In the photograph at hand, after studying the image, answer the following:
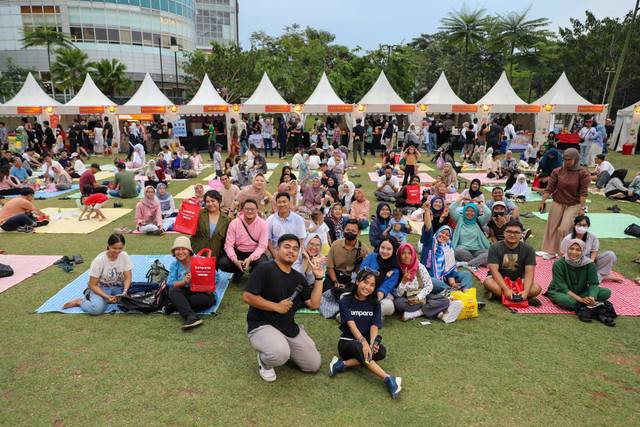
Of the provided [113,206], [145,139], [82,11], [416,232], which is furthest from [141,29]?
[416,232]

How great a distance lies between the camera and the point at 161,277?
598cm

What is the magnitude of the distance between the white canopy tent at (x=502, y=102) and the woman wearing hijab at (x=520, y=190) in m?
11.9

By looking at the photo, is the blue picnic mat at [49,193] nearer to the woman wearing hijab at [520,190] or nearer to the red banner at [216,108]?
the red banner at [216,108]

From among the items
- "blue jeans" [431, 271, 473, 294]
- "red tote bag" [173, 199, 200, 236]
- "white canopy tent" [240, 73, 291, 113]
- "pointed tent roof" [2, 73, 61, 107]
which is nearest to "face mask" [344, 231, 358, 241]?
"blue jeans" [431, 271, 473, 294]

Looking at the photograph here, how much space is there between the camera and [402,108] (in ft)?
73.7

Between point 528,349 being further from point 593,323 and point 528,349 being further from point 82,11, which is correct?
point 82,11

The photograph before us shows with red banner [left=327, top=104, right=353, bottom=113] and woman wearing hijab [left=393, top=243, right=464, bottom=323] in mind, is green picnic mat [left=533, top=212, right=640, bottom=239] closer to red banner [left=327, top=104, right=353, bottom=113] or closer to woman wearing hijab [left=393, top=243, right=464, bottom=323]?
woman wearing hijab [left=393, top=243, right=464, bottom=323]

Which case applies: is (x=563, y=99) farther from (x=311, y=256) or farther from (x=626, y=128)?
(x=311, y=256)

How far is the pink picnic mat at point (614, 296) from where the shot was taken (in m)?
5.55

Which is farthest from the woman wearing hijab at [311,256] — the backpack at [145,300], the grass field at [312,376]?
the backpack at [145,300]

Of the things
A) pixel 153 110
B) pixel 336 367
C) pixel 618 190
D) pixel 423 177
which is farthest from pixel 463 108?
pixel 336 367

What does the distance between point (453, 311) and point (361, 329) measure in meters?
1.64

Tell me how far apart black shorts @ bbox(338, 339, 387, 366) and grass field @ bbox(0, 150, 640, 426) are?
6.9 inches

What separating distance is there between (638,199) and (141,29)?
53.1 meters
